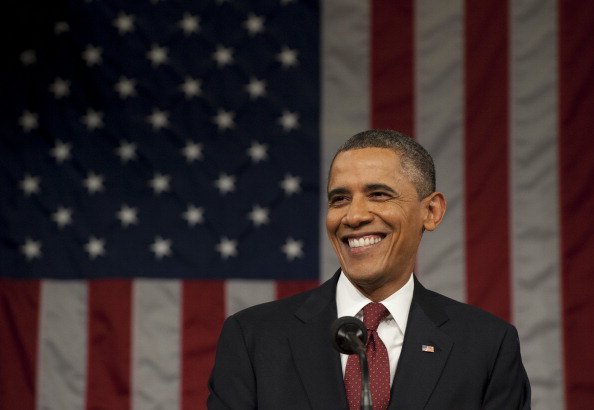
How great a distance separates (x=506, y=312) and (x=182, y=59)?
60.7 inches

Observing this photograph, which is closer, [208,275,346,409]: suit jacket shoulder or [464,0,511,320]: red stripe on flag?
[208,275,346,409]: suit jacket shoulder

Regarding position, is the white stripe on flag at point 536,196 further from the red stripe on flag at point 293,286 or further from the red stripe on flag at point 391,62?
the red stripe on flag at point 293,286

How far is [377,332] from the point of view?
1.71 m

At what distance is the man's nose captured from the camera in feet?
5.47

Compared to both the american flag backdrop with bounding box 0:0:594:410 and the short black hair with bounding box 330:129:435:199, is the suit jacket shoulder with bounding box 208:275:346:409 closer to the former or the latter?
the short black hair with bounding box 330:129:435:199

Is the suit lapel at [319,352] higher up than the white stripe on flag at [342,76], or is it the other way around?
the white stripe on flag at [342,76]

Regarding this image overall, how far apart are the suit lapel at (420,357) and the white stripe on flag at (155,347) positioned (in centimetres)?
169

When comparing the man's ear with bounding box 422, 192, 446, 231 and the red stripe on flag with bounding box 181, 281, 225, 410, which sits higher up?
the man's ear with bounding box 422, 192, 446, 231

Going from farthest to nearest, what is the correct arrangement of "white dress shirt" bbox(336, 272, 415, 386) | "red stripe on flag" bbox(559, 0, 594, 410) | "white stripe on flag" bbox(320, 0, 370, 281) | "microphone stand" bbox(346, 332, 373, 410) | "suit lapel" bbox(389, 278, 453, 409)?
"white stripe on flag" bbox(320, 0, 370, 281)
"red stripe on flag" bbox(559, 0, 594, 410)
"white dress shirt" bbox(336, 272, 415, 386)
"suit lapel" bbox(389, 278, 453, 409)
"microphone stand" bbox(346, 332, 373, 410)

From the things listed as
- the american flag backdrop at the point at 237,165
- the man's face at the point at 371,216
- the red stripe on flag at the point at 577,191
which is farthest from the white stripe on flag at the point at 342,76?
the man's face at the point at 371,216

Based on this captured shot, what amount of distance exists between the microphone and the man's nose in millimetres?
380

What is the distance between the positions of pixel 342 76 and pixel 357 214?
68.5 inches

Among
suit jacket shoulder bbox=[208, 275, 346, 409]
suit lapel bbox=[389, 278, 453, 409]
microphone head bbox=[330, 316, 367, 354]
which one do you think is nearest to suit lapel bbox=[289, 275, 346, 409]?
suit jacket shoulder bbox=[208, 275, 346, 409]

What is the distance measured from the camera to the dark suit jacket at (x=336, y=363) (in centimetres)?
162
